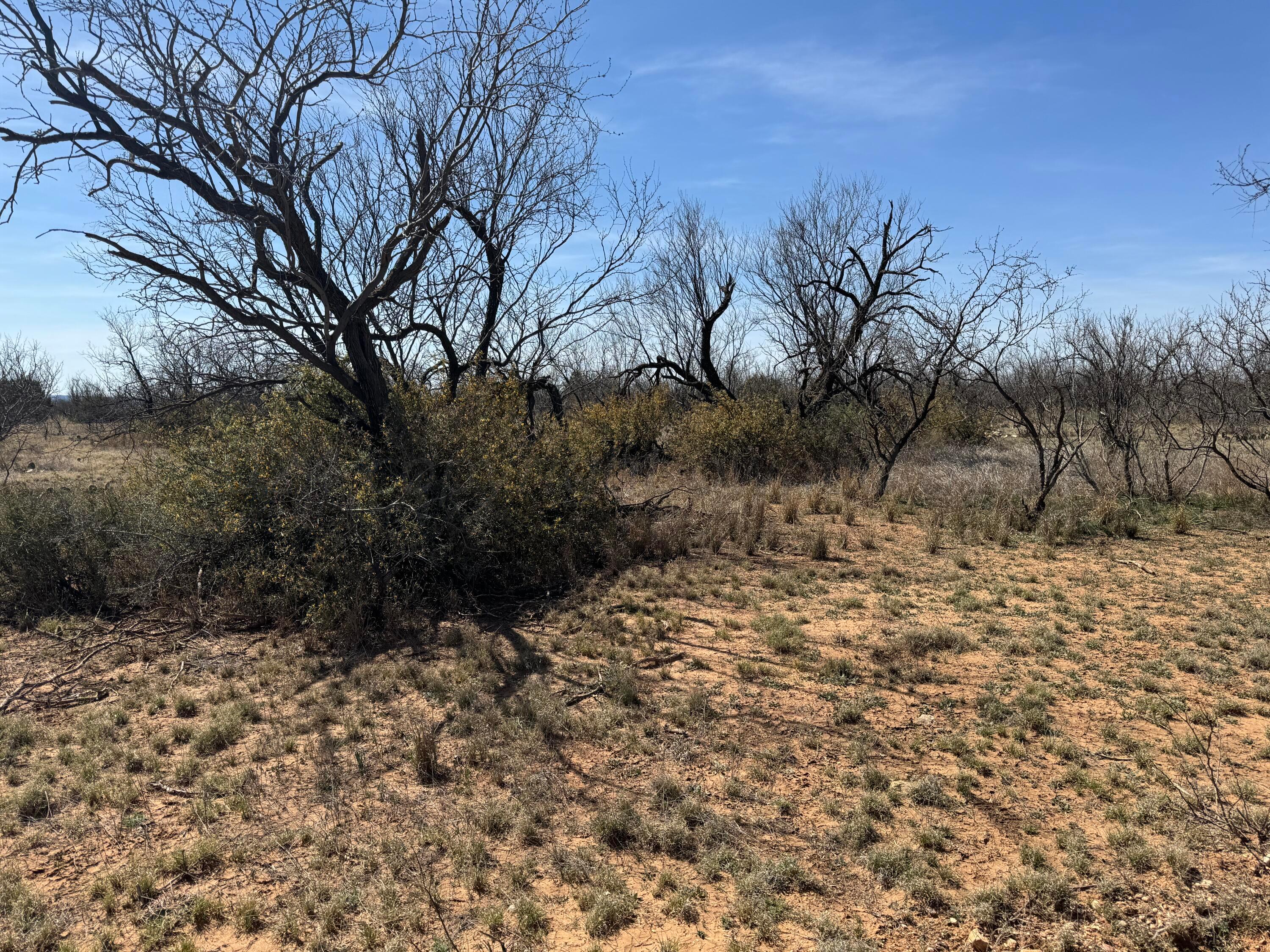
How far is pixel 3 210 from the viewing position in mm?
5359

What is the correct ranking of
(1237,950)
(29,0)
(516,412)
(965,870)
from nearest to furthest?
(1237,950)
(965,870)
(29,0)
(516,412)

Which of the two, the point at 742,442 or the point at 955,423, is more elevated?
the point at 955,423

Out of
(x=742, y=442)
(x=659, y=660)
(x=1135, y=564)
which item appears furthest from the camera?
(x=742, y=442)

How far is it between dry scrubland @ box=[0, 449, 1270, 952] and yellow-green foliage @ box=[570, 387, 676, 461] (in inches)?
342

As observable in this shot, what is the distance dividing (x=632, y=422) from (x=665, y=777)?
12721 mm

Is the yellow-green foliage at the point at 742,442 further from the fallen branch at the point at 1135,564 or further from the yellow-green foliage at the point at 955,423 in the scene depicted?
the fallen branch at the point at 1135,564

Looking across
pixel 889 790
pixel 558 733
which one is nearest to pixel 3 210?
pixel 558 733

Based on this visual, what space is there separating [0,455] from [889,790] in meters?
30.8

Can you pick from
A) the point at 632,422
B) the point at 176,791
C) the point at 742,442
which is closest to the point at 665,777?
the point at 176,791

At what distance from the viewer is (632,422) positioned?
16.3m

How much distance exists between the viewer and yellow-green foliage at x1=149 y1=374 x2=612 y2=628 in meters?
6.39

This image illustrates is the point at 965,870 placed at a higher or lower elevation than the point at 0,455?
lower

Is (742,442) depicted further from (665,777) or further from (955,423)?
(665,777)

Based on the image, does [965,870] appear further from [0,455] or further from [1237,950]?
[0,455]
